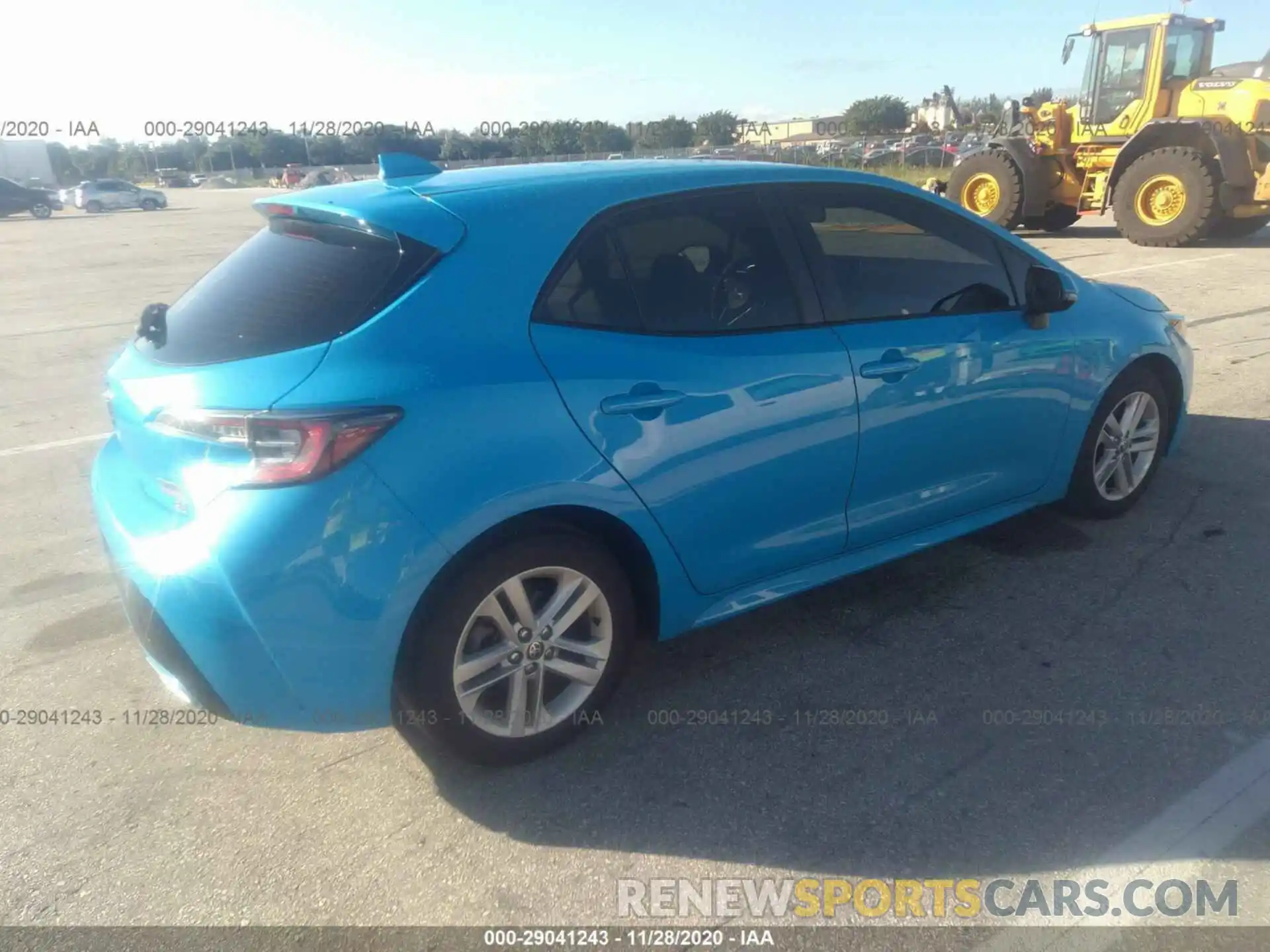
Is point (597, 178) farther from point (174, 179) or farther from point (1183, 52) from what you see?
point (174, 179)

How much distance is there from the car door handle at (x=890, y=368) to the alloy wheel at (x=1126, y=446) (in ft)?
4.40

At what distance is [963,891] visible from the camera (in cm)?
240

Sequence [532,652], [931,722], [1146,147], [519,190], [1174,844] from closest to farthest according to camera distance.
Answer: [1174,844] < [532,652] < [519,190] < [931,722] < [1146,147]

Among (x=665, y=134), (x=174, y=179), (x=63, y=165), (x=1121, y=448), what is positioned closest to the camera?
(x=1121, y=448)

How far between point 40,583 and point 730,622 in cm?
289

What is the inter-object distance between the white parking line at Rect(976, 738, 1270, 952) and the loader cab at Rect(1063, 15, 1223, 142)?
14.1 m

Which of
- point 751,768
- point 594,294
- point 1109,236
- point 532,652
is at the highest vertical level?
point 594,294

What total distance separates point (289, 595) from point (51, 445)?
15.2ft

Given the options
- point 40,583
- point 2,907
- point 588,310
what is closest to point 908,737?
point 588,310

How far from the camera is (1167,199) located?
13.8 meters

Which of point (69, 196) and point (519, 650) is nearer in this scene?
point (519, 650)

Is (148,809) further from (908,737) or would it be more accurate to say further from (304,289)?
(908,737)

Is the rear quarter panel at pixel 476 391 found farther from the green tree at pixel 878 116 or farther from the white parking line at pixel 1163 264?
the green tree at pixel 878 116

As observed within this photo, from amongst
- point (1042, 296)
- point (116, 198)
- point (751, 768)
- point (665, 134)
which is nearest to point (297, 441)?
point (751, 768)
